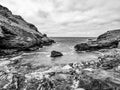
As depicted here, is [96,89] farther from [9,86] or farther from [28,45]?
[28,45]

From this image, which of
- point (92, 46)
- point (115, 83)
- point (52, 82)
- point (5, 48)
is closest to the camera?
point (115, 83)

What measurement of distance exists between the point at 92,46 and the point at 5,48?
36.6m

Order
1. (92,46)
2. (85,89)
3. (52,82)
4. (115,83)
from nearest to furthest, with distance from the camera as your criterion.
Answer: (115,83)
(85,89)
(52,82)
(92,46)

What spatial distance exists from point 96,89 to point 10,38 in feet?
126

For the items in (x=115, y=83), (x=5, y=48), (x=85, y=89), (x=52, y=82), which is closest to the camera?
(x=115, y=83)

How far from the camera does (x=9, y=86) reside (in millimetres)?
9750

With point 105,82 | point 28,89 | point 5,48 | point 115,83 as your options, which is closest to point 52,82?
point 28,89

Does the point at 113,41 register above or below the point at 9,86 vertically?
above

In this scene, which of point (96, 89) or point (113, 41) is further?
point (113, 41)

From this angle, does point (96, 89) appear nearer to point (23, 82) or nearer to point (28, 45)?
point (23, 82)

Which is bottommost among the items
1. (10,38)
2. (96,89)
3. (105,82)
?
(96,89)

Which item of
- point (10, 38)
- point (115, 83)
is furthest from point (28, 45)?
point (115, 83)

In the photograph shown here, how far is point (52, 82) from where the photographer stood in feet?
33.3

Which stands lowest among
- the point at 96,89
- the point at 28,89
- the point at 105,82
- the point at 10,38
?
the point at 28,89
